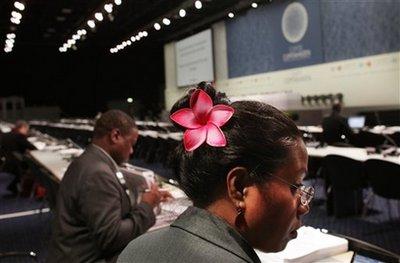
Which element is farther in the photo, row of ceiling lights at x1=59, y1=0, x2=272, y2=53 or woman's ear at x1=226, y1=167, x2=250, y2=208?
row of ceiling lights at x1=59, y1=0, x2=272, y2=53

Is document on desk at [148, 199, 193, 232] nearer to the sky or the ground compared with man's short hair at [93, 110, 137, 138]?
nearer to the ground

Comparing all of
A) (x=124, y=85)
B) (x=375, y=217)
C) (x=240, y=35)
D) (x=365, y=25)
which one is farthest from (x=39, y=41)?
(x=375, y=217)

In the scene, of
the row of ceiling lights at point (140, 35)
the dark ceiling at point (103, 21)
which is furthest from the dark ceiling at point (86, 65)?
the row of ceiling lights at point (140, 35)

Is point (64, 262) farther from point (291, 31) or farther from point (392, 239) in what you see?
point (291, 31)

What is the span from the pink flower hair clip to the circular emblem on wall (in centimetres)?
1144

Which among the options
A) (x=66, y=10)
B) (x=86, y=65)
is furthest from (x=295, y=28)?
(x=86, y=65)

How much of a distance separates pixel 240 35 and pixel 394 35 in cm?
593

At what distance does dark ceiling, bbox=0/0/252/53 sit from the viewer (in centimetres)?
1362

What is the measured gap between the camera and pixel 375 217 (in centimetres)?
530

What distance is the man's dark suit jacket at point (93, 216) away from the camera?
202cm

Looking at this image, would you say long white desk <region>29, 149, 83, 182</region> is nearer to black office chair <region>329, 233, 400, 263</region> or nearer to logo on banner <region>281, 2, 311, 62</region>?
black office chair <region>329, 233, 400, 263</region>

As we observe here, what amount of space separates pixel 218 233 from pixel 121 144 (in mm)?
1555

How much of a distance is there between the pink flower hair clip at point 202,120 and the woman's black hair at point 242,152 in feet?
0.05

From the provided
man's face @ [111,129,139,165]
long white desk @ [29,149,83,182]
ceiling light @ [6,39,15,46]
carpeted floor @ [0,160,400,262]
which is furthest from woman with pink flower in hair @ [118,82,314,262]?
ceiling light @ [6,39,15,46]
